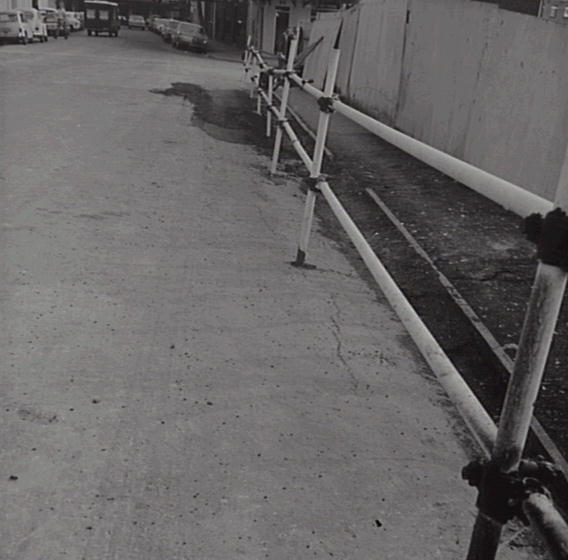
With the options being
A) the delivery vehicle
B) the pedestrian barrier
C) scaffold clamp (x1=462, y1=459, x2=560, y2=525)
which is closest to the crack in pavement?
the pedestrian barrier

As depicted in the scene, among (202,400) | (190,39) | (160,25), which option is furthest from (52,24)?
(202,400)

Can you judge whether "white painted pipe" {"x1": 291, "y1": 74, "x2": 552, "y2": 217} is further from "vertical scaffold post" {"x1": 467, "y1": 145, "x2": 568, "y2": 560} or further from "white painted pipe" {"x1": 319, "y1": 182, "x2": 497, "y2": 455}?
"white painted pipe" {"x1": 319, "y1": 182, "x2": 497, "y2": 455}

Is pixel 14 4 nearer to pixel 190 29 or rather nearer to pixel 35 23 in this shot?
pixel 35 23

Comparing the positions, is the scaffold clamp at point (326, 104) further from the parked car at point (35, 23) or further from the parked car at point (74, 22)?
the parked car at point (74, 22)

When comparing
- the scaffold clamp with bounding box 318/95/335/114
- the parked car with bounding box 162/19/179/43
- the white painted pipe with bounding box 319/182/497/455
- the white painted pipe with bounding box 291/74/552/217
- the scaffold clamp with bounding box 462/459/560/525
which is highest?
the white painted pipe with bounding box 291/74/552/217

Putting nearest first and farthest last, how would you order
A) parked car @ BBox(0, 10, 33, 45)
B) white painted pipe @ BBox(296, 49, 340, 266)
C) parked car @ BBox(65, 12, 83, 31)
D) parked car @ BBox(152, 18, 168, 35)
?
white painted pipe @ BBox(296, 49, 340, 266) < parked car @ BBox(0, 10, 33, 45) < parked car @ BBox(152, 18, 168, 35) < parked car @ BBox(65, 12, 83, 31)

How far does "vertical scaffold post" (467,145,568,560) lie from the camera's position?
127 cm

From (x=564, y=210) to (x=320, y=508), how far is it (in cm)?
157

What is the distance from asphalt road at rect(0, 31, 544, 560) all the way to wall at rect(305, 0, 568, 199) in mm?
2413

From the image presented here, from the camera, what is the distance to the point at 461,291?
5.42m

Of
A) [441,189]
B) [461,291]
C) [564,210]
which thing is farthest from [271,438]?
[441,189]

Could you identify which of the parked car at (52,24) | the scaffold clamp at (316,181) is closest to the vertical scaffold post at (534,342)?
the scaffold clamp at (316,181)

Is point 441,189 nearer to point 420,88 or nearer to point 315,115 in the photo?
point 420,88

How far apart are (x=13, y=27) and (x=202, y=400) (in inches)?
1411
